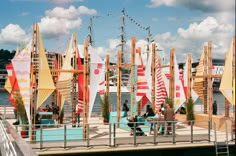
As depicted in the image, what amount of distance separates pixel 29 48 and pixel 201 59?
1110 centimetres

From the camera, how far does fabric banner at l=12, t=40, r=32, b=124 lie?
43.3 ft

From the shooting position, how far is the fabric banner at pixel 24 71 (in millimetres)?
13203

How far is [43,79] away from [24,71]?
0.69 m

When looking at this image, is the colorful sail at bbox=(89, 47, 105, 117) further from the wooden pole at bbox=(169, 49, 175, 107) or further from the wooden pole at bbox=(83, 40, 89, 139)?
the wooden pole at bbox=(169, 49, 175, 107)

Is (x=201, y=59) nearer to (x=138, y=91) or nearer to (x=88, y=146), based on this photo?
(x=138, y=91)

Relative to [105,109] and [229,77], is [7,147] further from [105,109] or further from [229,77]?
[105,109]

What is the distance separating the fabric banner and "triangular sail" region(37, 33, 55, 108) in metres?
0.37

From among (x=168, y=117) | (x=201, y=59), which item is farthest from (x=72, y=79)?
(x=201, y=59)

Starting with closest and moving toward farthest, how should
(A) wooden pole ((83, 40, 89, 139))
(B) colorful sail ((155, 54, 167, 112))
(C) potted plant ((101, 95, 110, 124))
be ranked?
1. (A) wooden pole ((83, 40, 89, 139))
2. (B) colorful sail ((155, 54, 167, 112))
3. (C) potted plant ((101, 95, 110, 124))

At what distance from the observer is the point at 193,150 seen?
1334 cm

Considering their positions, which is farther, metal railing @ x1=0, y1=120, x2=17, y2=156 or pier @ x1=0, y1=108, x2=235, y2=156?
pier @ x1=0, y1=108, x2=235, y2=156

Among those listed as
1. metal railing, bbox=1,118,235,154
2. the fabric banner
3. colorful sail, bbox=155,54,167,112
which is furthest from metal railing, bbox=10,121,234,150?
colorful sail, bbox=155,54,167,112

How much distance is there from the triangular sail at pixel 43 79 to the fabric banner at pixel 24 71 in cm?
37

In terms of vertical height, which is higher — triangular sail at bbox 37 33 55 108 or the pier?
triangular sail at bbox 37 33 55 108
